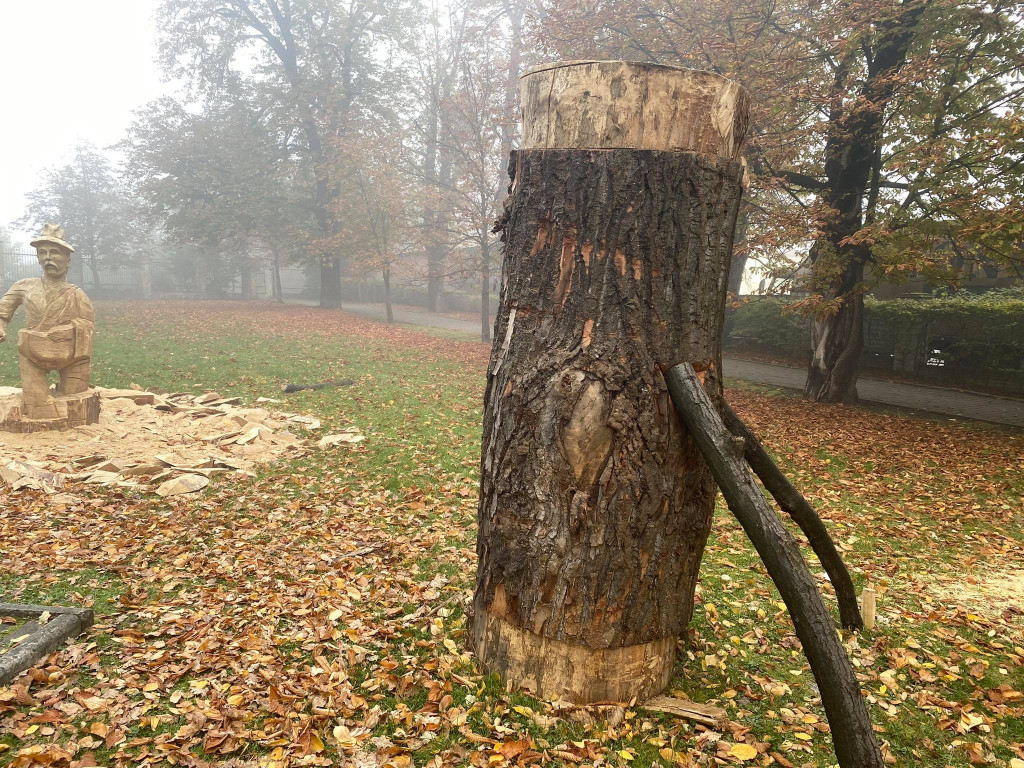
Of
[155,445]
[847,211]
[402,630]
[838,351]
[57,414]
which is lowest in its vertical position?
[155,445]

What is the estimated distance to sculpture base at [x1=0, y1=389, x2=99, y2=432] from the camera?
756 cm

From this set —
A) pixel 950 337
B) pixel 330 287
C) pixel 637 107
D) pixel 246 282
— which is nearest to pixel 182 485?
pixel 637 107

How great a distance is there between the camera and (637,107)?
2.51 metres

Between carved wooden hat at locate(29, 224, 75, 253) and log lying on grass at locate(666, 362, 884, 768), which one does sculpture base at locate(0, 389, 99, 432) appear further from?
log lying on grass at locate(666, 362, 884, 768)

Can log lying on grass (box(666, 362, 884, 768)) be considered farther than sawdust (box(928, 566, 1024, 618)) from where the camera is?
No

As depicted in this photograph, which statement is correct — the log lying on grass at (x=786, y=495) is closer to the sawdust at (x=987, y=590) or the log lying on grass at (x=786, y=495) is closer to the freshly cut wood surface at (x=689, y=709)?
the freshly cut wood surface at (x=689, y=709)

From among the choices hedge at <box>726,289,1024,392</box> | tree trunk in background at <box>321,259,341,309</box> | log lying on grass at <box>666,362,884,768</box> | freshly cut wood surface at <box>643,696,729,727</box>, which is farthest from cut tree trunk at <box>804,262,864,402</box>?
tree trunk in background at <box>321,259,341,309</box>

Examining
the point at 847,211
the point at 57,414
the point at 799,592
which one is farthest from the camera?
the point at 847,211

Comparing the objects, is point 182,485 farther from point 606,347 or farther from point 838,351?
point 838,351

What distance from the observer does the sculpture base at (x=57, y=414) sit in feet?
24.8

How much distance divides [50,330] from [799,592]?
8.90 meters

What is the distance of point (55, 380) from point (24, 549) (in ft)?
26.7

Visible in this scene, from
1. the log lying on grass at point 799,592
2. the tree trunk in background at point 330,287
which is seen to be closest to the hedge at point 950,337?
the log lying on grass at point 799,592

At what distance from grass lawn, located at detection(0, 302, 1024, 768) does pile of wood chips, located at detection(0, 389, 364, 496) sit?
1.29 ft
